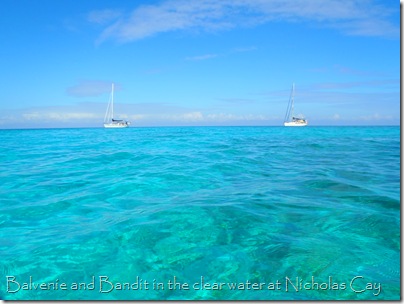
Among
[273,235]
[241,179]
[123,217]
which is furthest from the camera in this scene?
[241,179]

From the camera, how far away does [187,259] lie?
11.7 ft

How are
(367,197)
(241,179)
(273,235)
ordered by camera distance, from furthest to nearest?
(241,179)
(367,197)
(273,235)

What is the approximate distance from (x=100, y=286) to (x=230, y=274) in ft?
5.21

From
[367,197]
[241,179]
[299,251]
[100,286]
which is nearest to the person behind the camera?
[100,286]

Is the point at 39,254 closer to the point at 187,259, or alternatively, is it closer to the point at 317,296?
the point at 187,259

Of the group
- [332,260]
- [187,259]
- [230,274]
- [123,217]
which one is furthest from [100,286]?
[332,260]

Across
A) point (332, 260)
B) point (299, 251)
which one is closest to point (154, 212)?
point (299, 251)

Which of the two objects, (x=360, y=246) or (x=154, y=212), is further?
(x=154, y=212)

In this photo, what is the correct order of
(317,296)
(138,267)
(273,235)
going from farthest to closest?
(273,235) < (138,267) < (317,296)

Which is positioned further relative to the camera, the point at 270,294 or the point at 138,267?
A: the point at 138,267

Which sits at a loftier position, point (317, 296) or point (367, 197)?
point (367, 197)

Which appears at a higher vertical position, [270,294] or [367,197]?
[367,197]

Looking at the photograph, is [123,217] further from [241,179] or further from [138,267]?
[241,179]

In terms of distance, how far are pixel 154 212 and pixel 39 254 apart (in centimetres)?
207
